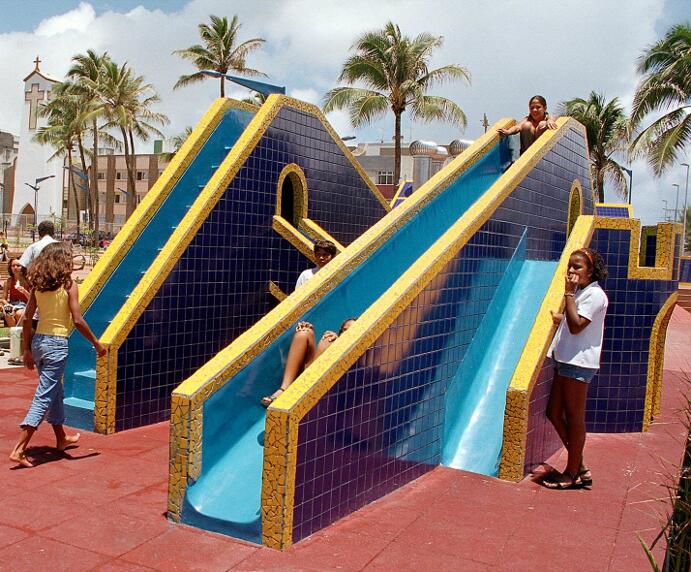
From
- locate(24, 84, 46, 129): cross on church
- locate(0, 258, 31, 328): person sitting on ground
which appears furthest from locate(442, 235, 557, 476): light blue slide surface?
locate(24, 84, 46, 129): cross on church

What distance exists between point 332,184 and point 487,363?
15.2 ft

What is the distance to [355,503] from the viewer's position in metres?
5.00

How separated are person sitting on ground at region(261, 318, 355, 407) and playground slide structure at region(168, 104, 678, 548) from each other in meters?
0.10

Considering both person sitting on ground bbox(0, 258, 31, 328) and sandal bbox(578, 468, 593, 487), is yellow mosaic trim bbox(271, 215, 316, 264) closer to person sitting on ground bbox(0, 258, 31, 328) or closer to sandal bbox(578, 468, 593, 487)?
person sitting on ground bbox(0, 258, 31, 328)

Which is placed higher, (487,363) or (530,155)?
(530,155)

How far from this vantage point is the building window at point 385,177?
57.0 m

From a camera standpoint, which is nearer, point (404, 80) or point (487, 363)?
point (487, 363)

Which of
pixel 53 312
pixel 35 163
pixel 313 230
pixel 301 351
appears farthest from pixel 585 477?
pixel 35 163

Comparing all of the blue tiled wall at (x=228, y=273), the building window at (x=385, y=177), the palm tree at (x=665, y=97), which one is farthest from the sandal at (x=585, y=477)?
the building window at (x=385, y=177)

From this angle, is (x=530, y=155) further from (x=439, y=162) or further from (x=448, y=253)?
(x=439, y=162)

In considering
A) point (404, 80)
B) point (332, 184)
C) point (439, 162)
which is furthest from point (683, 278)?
point (332, 184)

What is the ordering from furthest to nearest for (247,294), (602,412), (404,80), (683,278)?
1. (683,278)
2. (404,80)
3. (247,294)
4. (602,412)

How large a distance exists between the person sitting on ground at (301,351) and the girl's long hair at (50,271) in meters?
1.88

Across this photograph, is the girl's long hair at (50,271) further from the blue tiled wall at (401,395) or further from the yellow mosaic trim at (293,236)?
the yellow mosaic trim at (293,236)
